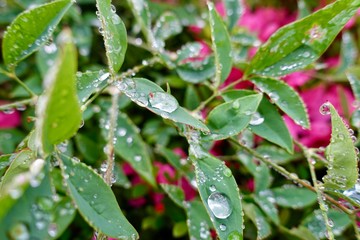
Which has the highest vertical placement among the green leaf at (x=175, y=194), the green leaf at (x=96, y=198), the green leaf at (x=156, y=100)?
the green leaf at (x=156, y=100)

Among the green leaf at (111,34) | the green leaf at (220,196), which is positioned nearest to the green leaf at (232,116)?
the green leaf at (220,196)

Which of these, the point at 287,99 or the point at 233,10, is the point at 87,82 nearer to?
the point at 287,99

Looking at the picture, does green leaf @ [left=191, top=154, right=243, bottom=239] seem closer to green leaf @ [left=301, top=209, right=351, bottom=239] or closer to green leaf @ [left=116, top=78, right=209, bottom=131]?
green leaf @ [left=116, top=78, right=209, bottom=131]

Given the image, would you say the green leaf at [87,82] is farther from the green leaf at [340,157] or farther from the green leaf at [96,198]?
the green leaf at [340,157]

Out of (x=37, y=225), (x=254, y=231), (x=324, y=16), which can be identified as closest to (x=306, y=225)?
(x=254, y=231)

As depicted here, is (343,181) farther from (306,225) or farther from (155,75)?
(155,75)

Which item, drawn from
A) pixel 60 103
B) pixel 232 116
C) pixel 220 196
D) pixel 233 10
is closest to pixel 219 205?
pixel 220 196

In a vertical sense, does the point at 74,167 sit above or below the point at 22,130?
above
